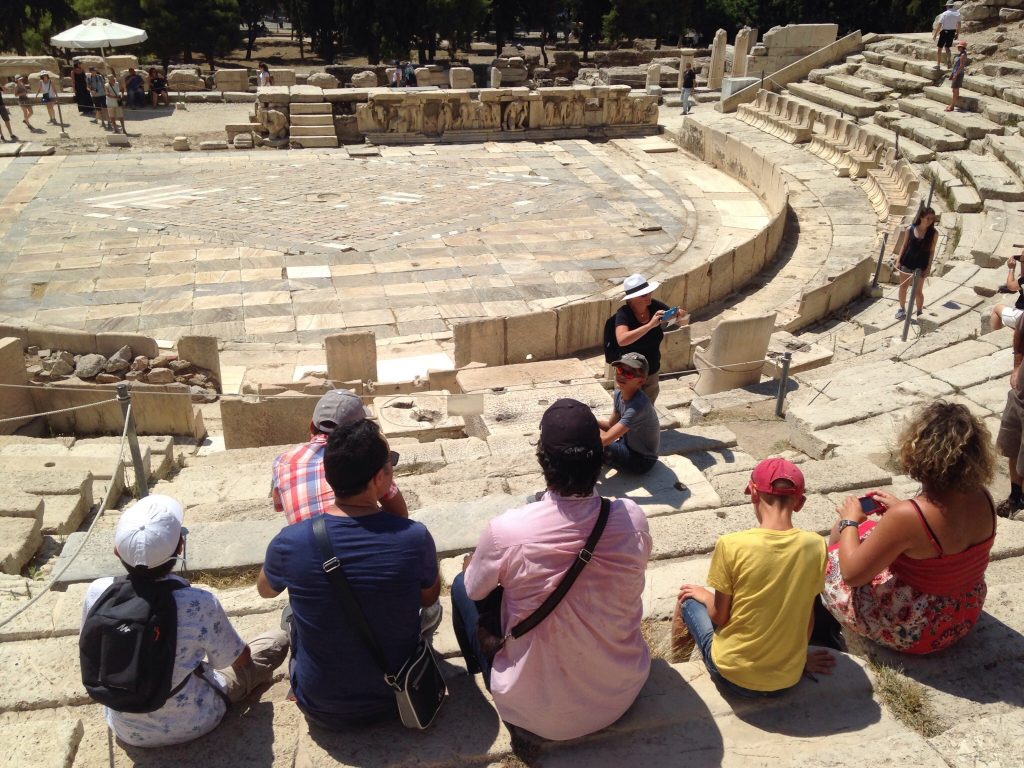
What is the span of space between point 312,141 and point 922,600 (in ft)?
67.4

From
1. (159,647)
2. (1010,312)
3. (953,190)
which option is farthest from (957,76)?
(159,647)

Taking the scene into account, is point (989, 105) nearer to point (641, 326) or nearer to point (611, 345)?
point (641, 326)

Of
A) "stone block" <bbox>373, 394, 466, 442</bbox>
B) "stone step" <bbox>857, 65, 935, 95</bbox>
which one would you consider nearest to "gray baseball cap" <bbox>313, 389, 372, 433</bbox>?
"stone block" <bbox>373, 394, 466, 442</bbox>

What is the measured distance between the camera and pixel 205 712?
3.44 m

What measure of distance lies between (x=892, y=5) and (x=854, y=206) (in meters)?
28.1

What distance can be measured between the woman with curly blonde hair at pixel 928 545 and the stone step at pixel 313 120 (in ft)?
66.9

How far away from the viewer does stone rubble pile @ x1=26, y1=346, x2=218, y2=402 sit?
Result: 9.77 metres

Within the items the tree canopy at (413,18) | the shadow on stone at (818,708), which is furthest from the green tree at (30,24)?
the shadow on stone at (818,708)

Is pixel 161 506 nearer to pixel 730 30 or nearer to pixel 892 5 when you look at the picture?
pixel 892 5

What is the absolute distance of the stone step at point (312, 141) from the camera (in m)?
21.8

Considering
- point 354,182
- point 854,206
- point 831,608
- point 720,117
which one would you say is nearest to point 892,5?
point 720,117

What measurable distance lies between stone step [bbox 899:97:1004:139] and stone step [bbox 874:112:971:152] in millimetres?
130

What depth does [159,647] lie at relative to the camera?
3.22m

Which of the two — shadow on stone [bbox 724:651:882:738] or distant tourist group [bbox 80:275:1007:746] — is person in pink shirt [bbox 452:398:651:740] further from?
shadow on stone [bbox 724:651:882:738]
